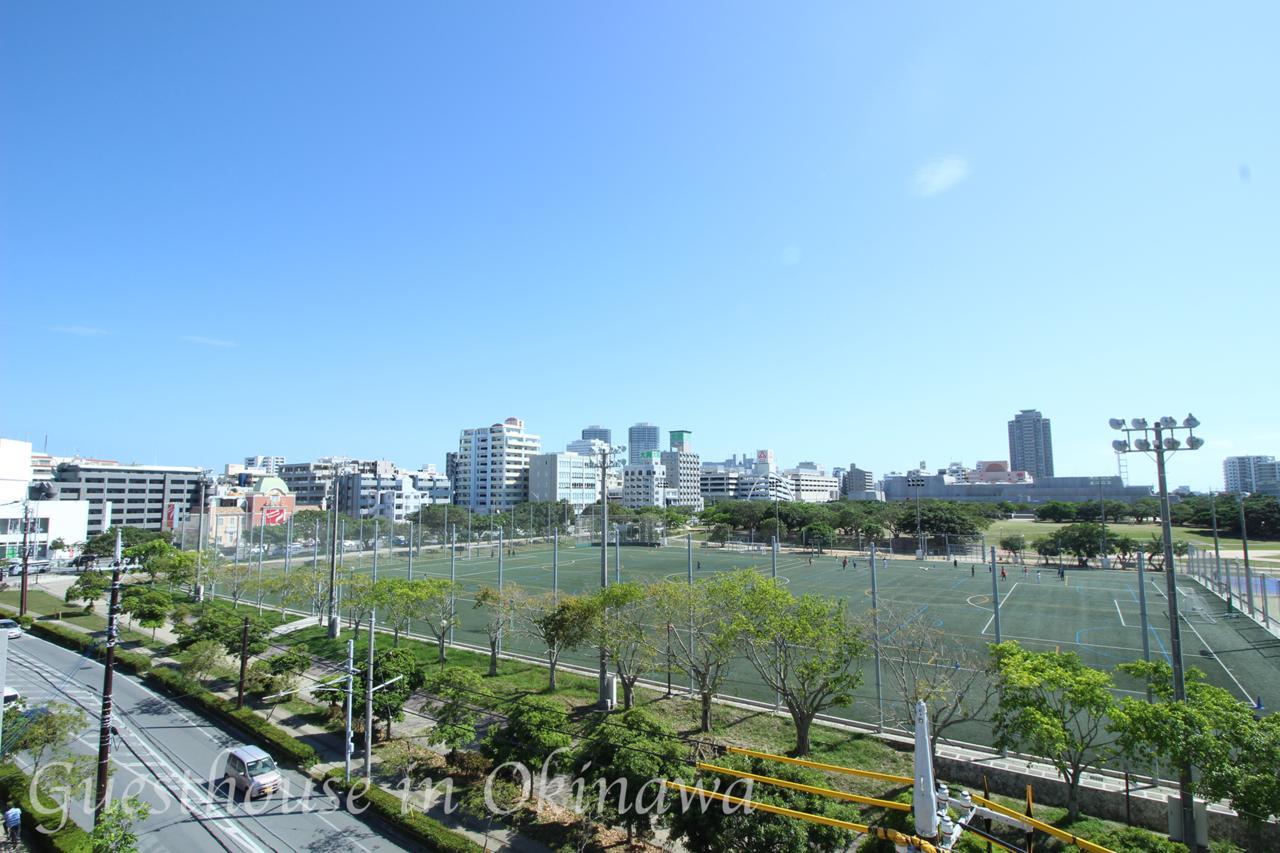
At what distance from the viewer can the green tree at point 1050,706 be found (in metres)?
10.9

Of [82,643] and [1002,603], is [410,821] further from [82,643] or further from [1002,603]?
[1002,603]

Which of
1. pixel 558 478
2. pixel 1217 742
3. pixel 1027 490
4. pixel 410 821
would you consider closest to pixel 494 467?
pixel 558 478

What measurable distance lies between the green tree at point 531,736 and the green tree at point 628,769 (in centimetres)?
96

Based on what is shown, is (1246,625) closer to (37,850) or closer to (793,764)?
(793,764)

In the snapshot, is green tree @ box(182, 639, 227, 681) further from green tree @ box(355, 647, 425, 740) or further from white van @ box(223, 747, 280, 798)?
white van @ box(223, 747, 280, 798)

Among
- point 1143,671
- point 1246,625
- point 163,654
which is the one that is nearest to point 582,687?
point 1143,671

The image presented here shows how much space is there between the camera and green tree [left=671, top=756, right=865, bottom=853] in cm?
905

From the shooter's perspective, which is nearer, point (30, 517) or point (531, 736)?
point (531, 736)

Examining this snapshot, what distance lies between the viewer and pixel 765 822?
9172 mm

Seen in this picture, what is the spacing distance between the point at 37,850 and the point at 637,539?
203 ft

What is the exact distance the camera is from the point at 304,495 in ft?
363

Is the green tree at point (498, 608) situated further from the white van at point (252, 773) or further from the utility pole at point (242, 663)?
the white van at point (252, 773)

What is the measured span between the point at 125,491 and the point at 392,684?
92.6 m

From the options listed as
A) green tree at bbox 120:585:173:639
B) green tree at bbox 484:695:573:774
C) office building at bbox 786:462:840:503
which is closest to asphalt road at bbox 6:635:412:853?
green tree at bbox 484:695:573:774
